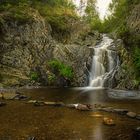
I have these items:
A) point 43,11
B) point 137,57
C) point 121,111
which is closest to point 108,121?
point 121,111

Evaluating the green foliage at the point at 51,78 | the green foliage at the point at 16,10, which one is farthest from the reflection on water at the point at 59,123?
the green foliage at the point at 16,10

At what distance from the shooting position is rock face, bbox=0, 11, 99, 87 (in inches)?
1307

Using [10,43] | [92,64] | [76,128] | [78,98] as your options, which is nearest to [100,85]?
[92,64]

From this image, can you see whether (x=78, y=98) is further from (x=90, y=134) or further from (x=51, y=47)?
(x=51, y=47)

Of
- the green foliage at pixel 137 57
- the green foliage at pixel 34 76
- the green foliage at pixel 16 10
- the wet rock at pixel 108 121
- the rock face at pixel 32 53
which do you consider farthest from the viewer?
the green foliage at pixel 16 10

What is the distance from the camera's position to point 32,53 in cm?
3497

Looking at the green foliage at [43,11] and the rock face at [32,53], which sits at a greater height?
the green foliage at [43,11]

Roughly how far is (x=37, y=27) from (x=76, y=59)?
6371mm

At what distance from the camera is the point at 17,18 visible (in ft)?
116

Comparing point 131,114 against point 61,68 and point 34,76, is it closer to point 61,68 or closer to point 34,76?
point 34,76

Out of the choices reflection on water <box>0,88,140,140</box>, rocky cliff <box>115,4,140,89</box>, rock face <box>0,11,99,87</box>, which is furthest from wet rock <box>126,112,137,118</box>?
rock face <box>0,11,99,87</box>

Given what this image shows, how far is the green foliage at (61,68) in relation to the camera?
3375cm

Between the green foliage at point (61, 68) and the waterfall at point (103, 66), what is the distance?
8.71ft

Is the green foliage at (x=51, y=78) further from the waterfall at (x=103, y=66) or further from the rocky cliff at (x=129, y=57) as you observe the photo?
the rocky cliff at (x=129, y=57)
